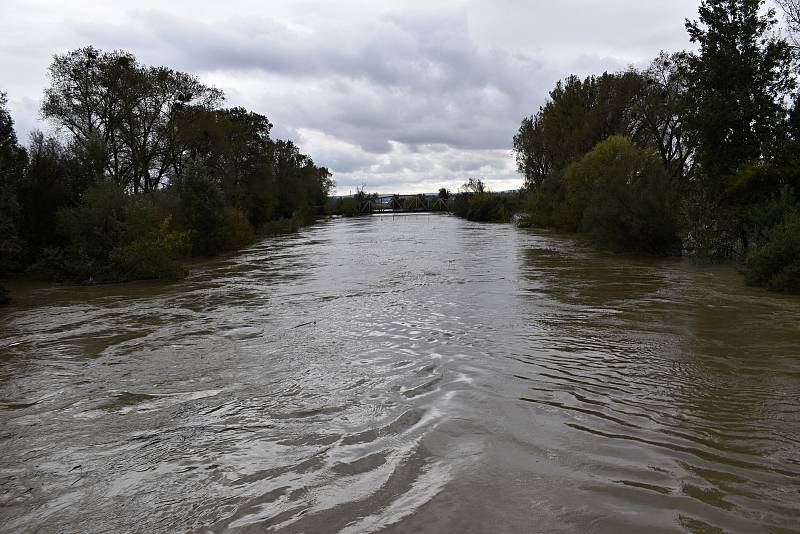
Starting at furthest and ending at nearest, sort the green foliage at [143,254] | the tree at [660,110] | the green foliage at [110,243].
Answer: the tree at [660,110], the green foliage at [110,243], the green foliage at [143,254]

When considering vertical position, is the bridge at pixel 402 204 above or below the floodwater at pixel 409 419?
above

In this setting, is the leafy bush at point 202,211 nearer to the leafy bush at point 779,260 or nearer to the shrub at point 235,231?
the shrub at point 235,231

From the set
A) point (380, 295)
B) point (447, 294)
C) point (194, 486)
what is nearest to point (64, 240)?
point (380, 295)

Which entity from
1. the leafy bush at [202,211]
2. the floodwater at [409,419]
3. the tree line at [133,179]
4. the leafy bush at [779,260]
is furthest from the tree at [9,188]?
the leafy bush at [779,260]

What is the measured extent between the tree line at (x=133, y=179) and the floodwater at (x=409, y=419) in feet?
22.9

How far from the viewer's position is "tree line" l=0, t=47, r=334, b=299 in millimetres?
19578

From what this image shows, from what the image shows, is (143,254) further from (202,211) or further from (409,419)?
(409,419)

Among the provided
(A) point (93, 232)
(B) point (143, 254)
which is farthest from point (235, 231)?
(B) point (143, 254)

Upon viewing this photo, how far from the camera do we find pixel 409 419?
601cm

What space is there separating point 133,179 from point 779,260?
37508mm

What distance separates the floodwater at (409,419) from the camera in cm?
415

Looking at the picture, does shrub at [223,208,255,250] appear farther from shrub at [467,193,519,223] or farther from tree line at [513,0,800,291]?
shrub at [467,193,519,223]

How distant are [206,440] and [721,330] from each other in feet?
28.2

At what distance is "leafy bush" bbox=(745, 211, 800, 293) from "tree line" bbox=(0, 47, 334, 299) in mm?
17654
